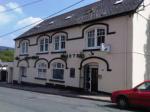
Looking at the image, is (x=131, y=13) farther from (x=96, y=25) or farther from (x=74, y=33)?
(x=74, y=33)

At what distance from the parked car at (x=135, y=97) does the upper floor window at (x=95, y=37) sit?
25.3 feet

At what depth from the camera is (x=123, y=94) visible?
13383 millimetres

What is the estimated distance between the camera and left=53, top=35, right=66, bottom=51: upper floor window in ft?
82.6

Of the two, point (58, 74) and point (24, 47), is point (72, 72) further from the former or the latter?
point (24, 47)

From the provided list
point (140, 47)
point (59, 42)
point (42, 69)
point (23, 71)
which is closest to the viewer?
point (140, 47)

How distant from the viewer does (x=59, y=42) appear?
25.6 metres

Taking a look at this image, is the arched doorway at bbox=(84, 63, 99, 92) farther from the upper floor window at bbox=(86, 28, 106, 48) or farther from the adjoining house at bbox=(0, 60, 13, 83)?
the adjoining house at bbox=(0, 60, 13, 83)

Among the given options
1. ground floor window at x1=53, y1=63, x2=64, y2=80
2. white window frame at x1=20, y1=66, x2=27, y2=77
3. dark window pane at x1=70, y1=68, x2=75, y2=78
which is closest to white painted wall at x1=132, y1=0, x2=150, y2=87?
dark window pane at x1=70, y1=68, x2=75, y2=78

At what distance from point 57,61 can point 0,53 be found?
61.0m

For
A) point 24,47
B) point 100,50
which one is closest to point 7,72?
point 24,47

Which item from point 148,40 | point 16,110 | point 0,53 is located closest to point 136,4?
point 148,40

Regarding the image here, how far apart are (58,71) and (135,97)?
13455 mm

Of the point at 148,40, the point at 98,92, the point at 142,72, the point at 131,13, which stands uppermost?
the point at 131,13

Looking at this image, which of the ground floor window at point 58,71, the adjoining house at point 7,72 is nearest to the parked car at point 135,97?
the ground floor window at point 58,71
